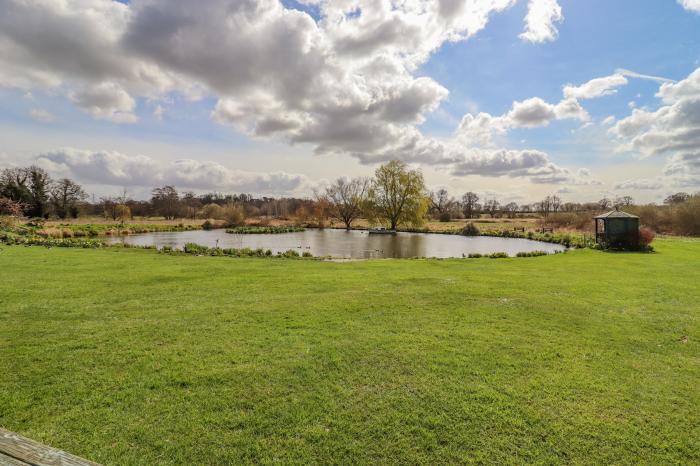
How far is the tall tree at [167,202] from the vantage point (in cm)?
7800

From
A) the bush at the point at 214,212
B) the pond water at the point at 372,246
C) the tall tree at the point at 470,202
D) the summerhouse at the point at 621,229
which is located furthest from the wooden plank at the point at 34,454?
the tall tree at the point at 470,202

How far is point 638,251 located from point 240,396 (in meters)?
26.5

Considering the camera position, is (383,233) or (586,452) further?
(383,233)

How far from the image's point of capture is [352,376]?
462 cm

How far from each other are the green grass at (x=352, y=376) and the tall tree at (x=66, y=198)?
61316 mm

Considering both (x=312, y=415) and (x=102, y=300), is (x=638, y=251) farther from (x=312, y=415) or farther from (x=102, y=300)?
(x=102, y=300)

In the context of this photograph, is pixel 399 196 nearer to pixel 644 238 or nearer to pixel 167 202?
pixel 644 238

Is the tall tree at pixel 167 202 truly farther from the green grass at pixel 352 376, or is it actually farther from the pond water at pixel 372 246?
the green grass at pixel 352 376

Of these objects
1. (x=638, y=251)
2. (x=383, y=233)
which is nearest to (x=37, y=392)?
(x=638, y=251)

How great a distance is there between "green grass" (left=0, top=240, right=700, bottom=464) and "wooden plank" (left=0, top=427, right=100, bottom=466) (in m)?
1.87

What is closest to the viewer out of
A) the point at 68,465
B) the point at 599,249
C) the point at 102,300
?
the point at 68,465

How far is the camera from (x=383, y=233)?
44750mm

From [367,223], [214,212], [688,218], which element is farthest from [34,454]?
[214,212]

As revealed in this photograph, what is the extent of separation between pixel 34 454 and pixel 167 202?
86.9 m
